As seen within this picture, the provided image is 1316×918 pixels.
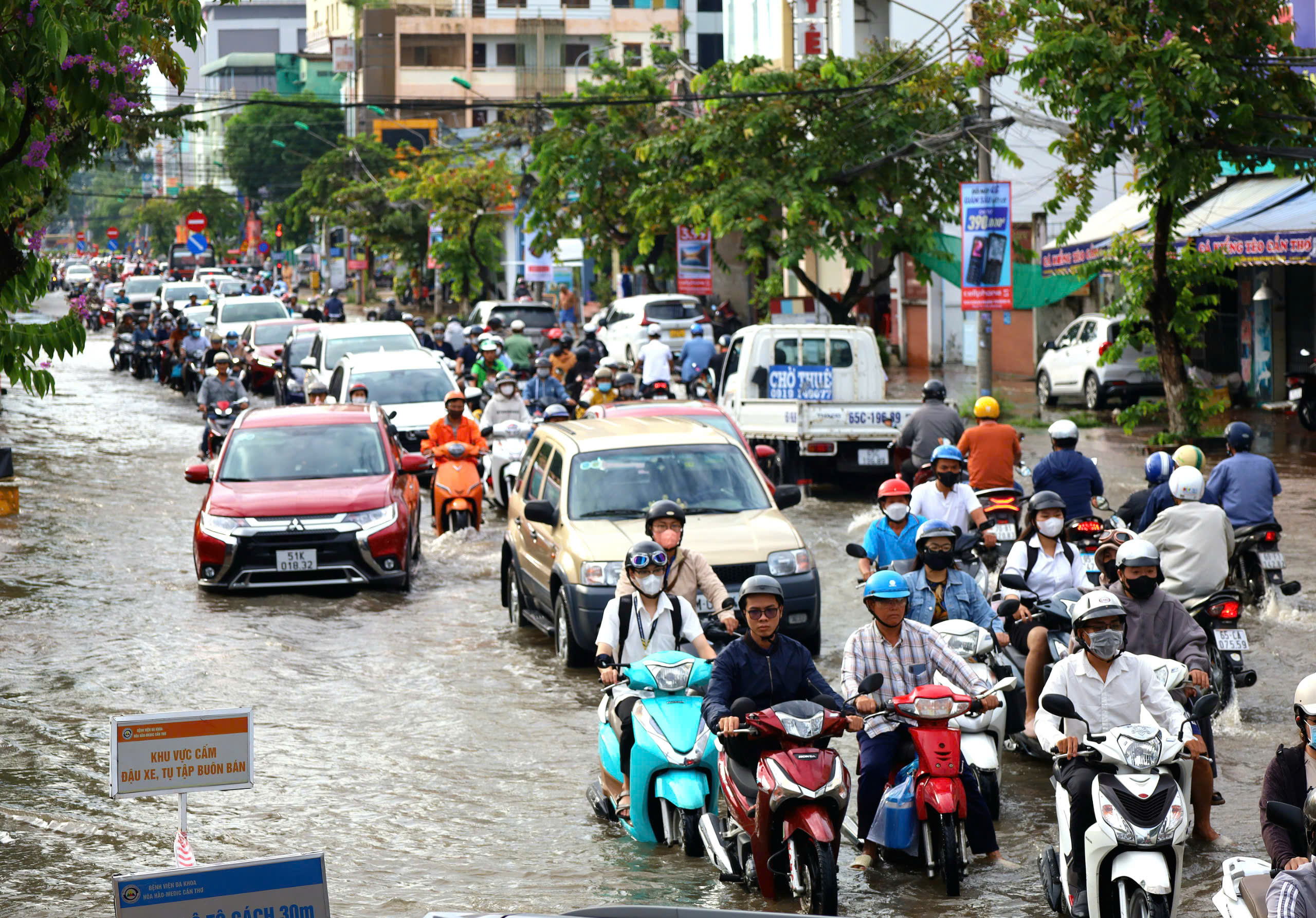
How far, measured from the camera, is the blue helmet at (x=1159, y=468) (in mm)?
12094

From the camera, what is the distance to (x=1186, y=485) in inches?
419

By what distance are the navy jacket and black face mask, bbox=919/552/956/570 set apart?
1.61 m

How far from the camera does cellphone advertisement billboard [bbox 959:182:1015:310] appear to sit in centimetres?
2291

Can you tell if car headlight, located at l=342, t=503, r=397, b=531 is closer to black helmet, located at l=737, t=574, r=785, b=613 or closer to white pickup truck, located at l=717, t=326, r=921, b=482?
white pickup truck, located at l=717, t=326, r=921, b=482

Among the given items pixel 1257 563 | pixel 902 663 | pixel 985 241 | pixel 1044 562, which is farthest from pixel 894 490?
pixel 985 241

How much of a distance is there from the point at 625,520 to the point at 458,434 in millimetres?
5677


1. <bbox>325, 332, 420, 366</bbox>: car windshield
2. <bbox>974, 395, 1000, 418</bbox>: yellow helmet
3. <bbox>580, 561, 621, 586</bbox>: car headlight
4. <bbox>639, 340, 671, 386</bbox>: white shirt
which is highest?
<bbox>325, 332, 420, 366</bbox>: car windshield

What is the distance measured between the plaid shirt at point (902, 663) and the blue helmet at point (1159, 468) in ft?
15.3

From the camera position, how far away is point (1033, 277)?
32000mm

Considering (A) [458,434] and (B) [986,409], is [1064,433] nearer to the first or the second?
(B) [986,409]

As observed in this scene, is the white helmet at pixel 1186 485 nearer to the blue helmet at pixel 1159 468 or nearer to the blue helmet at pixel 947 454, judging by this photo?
the blue helmet at pixel 1159 468

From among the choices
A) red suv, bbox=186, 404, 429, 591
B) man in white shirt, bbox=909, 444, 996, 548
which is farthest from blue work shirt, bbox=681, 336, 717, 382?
man in white shirt, bbox=909, 444, 996, 548

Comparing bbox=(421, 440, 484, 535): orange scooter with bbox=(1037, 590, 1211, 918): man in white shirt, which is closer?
bbox=(1037, 590, 1211, 918): man in white shirt

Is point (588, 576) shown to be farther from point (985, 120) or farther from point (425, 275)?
point (425, 275)
